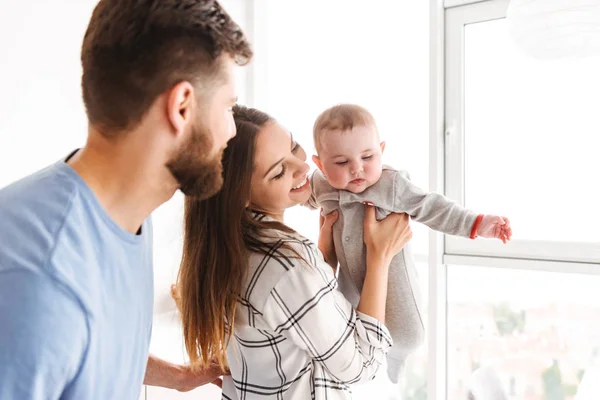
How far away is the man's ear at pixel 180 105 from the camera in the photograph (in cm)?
95

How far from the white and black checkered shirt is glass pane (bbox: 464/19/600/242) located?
1136 millimetres

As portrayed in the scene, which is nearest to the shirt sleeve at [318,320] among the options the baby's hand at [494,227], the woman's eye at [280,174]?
the woman's eye at [280,174]

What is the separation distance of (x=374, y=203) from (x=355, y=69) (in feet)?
4.17

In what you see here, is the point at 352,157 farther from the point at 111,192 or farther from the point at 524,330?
the point at 524,330

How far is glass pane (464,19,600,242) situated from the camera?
6.80ft

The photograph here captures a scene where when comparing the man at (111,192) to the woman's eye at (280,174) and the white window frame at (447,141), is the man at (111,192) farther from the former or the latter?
the white window frame at (447,141)

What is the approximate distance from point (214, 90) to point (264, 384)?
69 centimetres

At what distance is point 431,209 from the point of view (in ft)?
5.14

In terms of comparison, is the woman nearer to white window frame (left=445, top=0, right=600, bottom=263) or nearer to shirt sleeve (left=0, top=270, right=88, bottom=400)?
shirt sleeve (left=0, top=270, right=88, bottom=400)

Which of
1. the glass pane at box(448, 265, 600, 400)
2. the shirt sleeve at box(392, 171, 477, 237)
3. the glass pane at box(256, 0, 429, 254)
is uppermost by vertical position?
the glass pane at box(256, 0, 429, 254)

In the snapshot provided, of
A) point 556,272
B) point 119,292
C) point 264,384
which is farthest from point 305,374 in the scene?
point 556,272

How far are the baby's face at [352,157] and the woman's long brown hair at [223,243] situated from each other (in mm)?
272

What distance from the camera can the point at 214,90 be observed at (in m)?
1.01

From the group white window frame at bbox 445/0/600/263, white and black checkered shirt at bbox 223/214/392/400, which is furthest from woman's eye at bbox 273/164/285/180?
white window frame at bbox 445/0/600/263
